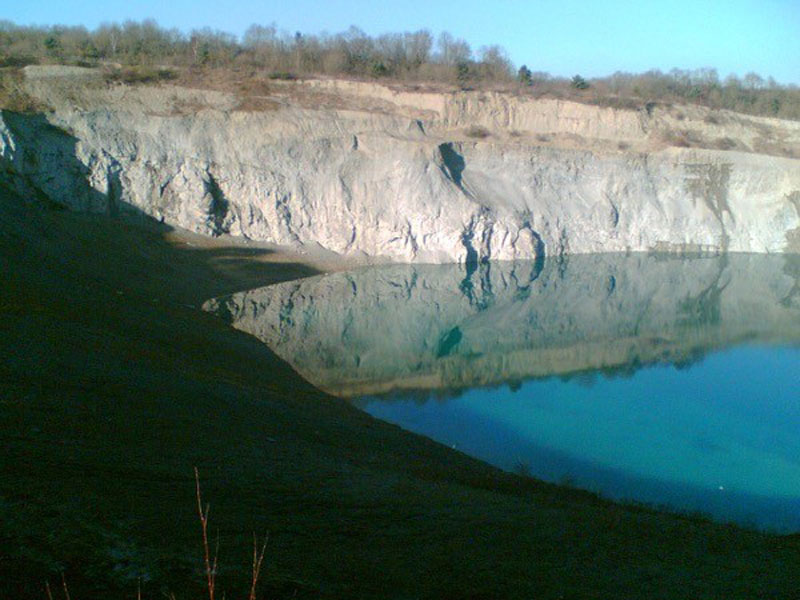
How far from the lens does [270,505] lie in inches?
265

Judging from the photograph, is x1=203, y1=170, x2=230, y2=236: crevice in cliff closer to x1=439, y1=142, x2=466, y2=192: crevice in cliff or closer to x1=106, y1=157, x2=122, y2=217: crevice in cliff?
x1=106, y1=157, x2=122, y2=217: crevice in cliff

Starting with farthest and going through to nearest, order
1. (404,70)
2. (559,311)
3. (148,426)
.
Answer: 1. (404,70)
2. (559,311)
3. (148,426)

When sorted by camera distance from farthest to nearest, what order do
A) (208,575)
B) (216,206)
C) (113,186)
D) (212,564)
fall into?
(216,206) < (113,186) < (212,564) < (208,575)

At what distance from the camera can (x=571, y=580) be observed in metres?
5.68

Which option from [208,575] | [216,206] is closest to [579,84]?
[216,206]

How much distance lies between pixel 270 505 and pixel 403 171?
3582cm

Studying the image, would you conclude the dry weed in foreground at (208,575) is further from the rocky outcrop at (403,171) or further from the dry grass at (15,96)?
the dry grass at (15,96)

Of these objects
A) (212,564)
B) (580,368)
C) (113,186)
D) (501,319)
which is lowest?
(580,368)

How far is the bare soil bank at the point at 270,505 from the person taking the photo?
4809 mm

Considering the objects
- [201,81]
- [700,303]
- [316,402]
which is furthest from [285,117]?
[316,402]

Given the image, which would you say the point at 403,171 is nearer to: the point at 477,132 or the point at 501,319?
the point at 477,132

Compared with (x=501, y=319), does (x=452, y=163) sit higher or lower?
higher

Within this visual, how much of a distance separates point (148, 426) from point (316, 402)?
6008 mm

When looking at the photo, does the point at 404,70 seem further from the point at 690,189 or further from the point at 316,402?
the point at 316,402
